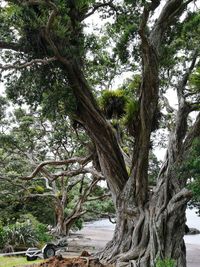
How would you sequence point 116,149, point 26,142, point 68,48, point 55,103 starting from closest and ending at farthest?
point 68,48, point 55,103, point 116,149, point 26,142

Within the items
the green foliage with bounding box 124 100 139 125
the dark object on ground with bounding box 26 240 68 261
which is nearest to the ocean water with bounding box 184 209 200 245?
the green foliage with bounding box 124 100 139 125

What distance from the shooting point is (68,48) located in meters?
8.15

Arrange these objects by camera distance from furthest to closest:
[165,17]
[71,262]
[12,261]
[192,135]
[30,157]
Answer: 1. [30,157]
2. [12,261]
3. [192,135]
4. [165,17]
5. [71,262]

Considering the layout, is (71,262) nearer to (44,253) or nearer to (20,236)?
(44,253)

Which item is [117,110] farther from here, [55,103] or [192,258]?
[192,258]

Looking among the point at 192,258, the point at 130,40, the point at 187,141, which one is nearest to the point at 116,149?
the point at 187,141

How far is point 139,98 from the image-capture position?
8.91 meters

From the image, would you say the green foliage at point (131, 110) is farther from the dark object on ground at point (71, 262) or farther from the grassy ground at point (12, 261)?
the grassy ground at point (12, 261)

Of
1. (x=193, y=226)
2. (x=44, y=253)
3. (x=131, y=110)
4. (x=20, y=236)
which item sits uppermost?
(x=131, y=110)

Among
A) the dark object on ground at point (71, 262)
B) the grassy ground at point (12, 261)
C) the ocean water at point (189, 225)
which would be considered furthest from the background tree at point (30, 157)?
the ocean water at point (189, 225)

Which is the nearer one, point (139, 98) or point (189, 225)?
point (139, 98)

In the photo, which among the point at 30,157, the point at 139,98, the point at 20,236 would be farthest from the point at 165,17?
the point at 30,157

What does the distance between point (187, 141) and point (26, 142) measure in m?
8.71

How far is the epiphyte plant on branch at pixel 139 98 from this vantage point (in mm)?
8039
